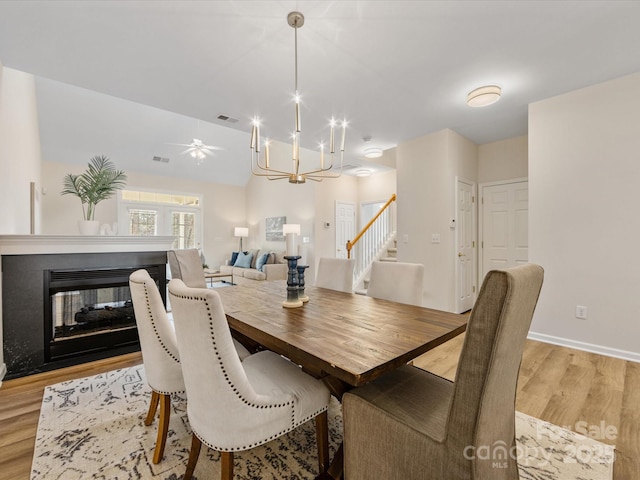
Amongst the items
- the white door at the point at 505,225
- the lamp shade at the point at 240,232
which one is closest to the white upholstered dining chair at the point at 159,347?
the white door at the point at 505,225

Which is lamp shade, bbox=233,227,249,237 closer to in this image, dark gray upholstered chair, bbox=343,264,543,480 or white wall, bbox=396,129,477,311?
white wall, bbox=396,129,477,311

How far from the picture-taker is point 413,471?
951mm

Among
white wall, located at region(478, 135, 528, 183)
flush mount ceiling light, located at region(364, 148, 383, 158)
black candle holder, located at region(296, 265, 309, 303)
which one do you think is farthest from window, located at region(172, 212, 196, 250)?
white wall, located at region(478, 135, 528, 183)

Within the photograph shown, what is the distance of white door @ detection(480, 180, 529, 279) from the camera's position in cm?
411

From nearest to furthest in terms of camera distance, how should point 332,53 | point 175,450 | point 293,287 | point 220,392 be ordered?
1. point 220,392
2. point 175,450
3. point 293,287
4. point 332,53

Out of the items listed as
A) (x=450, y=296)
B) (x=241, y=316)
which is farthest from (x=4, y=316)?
(x=450, y=296)

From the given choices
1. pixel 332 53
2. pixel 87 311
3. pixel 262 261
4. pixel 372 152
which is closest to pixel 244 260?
pixel 262 261

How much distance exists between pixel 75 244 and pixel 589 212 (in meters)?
4.84

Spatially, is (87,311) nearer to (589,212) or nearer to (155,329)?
(155,329)

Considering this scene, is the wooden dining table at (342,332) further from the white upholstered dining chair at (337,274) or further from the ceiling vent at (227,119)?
the ceiling vent at (227,119)

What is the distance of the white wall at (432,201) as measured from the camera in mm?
3842

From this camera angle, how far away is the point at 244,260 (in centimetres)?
739

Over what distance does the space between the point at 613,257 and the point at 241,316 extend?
3.39m

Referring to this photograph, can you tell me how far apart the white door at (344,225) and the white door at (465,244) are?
2970 mm
